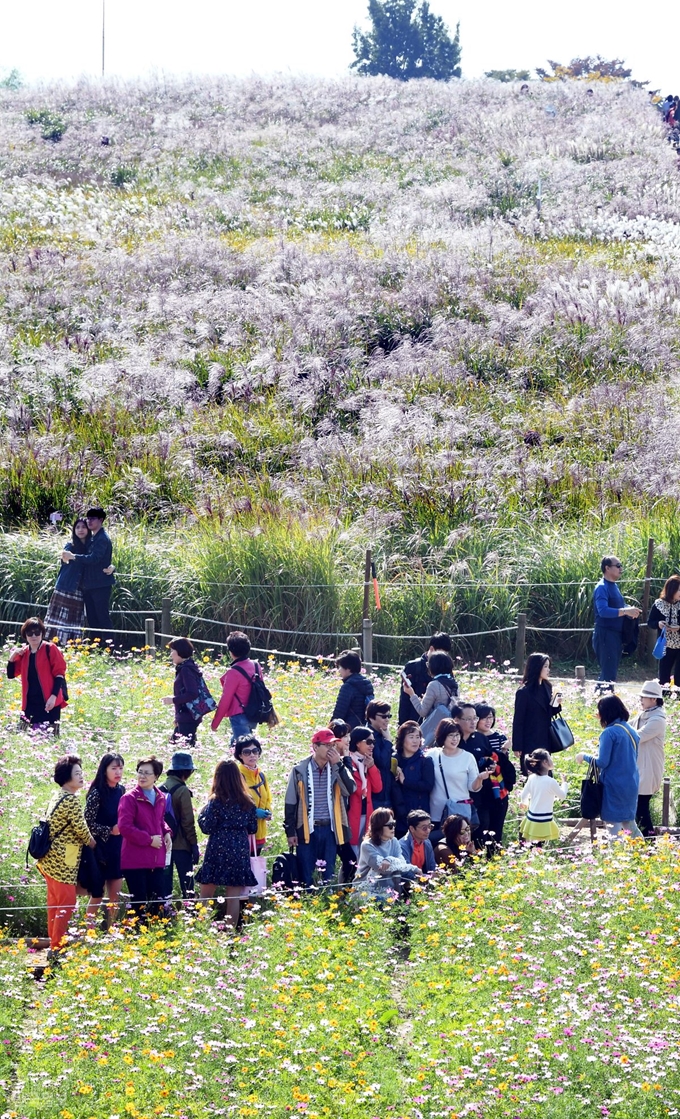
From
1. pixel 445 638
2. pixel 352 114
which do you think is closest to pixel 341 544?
pixel 445 638

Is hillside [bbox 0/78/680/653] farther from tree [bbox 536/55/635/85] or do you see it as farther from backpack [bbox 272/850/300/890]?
tree [bbox 536/55/635/85]

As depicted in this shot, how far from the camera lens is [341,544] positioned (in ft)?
67.8

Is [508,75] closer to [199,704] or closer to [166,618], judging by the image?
[166,618]

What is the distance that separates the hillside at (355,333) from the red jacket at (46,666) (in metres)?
5.41

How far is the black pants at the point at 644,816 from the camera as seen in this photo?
12.9 metres

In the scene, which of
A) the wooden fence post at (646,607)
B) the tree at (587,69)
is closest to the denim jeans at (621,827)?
the wooden fence post at (646,607)

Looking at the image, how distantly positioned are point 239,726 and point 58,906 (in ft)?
11.0

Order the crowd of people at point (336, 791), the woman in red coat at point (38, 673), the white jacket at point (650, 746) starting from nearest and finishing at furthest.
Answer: the crowd of people at point (336, 791) → the white jacket at point (650, 746) → the woman in red coat at point (38, 673)

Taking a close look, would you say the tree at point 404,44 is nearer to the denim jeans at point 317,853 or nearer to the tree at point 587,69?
the tree at point 587,69

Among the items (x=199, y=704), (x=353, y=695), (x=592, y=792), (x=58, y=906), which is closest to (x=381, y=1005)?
(x=58, y=906)

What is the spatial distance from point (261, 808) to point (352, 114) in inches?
2056

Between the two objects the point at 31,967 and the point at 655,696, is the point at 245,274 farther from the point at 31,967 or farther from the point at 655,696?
the point at 31,967

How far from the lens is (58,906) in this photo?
34.9ft

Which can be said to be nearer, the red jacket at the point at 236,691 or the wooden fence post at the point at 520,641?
the red jacket at the point at 236,691
